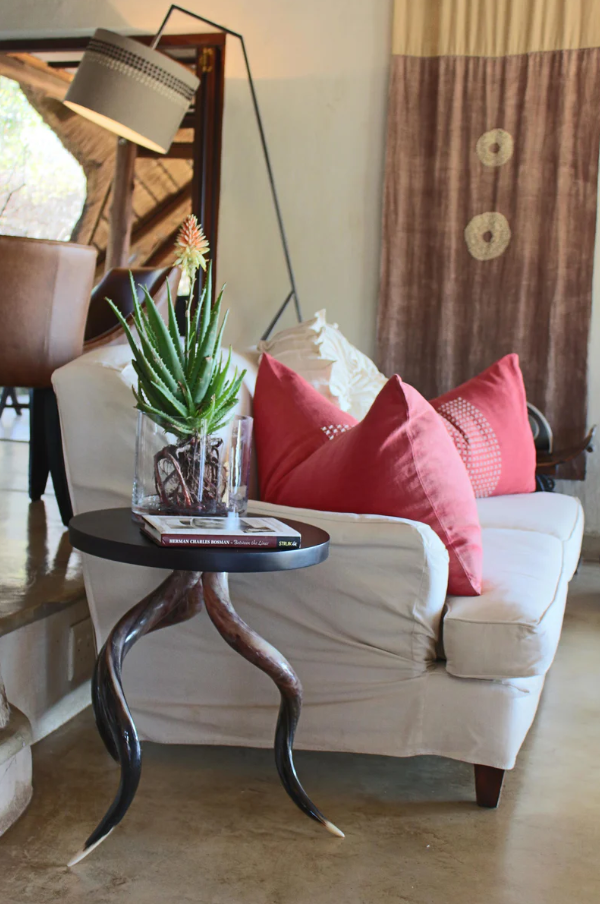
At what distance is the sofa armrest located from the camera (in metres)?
1.64

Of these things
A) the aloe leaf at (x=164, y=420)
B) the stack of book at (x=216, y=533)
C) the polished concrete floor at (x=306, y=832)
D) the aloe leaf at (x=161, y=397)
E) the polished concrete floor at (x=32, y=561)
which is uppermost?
the aloe leaf at (x=161, y=397)

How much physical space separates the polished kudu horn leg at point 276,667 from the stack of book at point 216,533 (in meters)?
0.14

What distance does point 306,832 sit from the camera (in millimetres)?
1549

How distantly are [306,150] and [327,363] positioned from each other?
2.02 meters

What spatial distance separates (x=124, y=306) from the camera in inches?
166

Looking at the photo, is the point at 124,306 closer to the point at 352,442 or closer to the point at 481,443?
the point at 481,443

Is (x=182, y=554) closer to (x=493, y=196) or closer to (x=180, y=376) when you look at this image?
(x=180, y=376)

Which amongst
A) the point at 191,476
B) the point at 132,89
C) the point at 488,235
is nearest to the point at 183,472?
the point at 191,476

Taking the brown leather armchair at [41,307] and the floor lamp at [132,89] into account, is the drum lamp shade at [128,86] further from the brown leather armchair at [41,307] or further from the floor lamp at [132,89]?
the brown leather armchair at [41,307]

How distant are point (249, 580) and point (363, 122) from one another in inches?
122

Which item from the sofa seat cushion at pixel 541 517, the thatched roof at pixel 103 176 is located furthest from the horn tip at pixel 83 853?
the thatched roof at pixel 103 176

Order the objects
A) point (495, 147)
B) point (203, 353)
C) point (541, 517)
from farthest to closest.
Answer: point (495, 147)
point (541, 517)
point (203, 353)

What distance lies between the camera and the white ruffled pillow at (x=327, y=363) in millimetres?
2605

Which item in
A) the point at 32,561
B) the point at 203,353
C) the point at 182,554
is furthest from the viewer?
the point at 32,561
